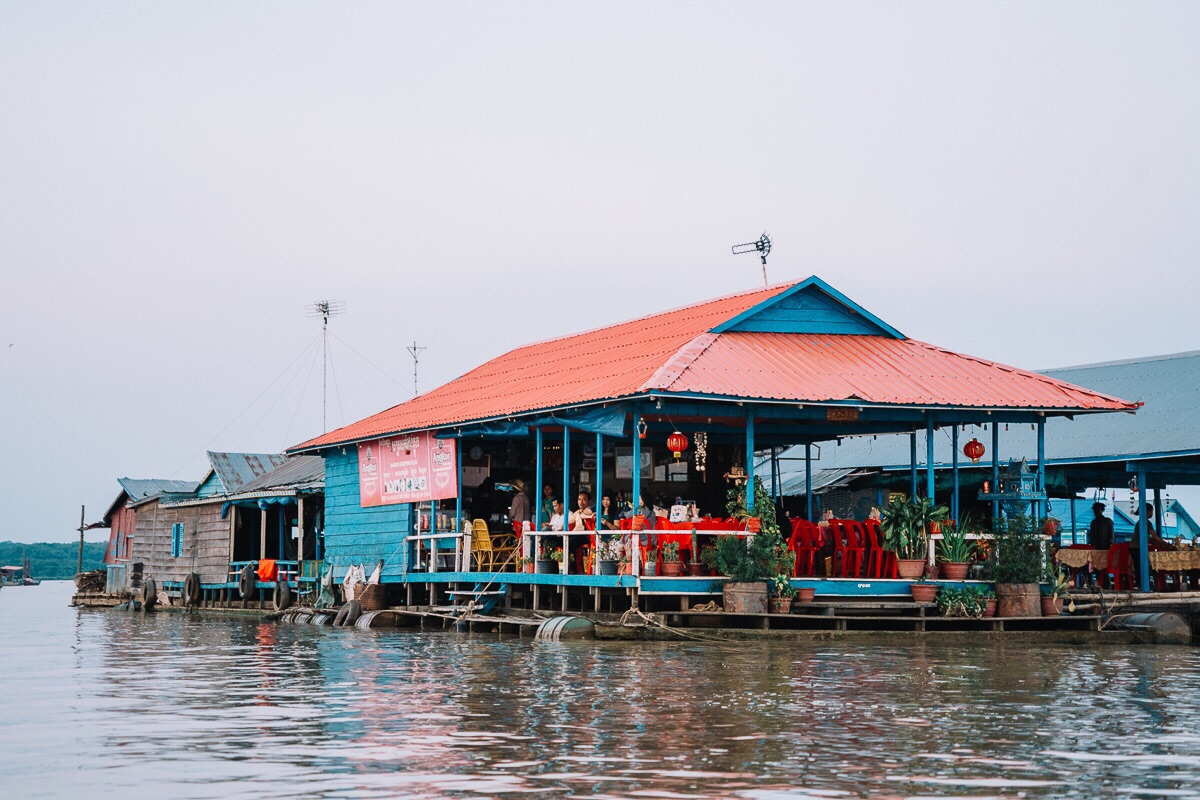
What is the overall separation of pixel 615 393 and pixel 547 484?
7.12 metres

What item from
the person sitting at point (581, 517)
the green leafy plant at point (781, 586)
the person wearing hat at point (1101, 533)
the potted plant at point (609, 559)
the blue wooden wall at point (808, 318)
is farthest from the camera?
the person wearing hat at point (1101, 533)

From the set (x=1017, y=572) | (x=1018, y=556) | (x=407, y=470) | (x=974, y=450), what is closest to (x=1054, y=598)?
(x=1017, y=572)

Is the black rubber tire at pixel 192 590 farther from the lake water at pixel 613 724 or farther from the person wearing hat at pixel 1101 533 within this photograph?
the person wearing hat at pixel 1101 533

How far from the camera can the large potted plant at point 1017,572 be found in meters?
20.6

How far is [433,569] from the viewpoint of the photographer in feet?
87.3

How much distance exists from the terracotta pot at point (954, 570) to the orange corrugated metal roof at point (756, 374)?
92.0 inches

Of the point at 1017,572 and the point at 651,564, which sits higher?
the point at 651,564

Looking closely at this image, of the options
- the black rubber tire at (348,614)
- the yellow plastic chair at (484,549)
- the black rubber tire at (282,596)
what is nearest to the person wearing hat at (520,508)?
the yellow plastic chair at (484,549)

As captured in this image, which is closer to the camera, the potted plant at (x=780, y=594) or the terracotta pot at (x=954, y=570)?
the potted plant at (x=780, y=594)

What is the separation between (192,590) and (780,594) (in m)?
23.5

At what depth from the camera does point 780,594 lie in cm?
1995

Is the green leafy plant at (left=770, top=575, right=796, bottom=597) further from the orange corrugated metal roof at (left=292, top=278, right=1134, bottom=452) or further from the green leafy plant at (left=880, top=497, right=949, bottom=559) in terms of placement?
the orange corrugated metal roof at (left=292, top=278, right=1134, bottom=452)

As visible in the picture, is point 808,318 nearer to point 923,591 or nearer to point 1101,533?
point 923,591

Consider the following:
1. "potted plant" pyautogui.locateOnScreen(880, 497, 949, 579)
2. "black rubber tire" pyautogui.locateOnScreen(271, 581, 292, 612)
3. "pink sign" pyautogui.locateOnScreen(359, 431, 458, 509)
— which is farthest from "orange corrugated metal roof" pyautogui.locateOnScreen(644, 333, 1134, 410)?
"black rubber tire" pyautogui.locateOnScreen(271, 581, 292, 612)
